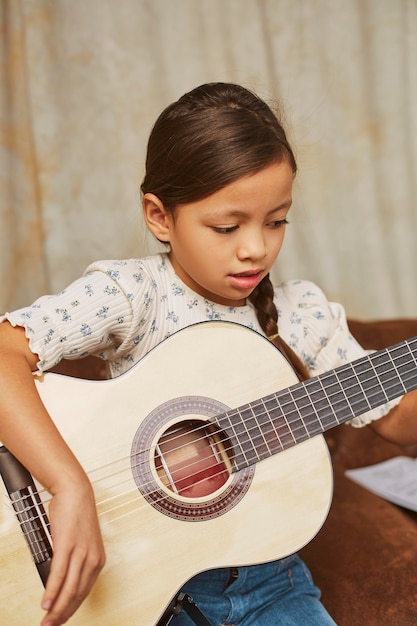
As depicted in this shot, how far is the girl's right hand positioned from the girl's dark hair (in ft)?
1.78

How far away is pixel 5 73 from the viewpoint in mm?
1962

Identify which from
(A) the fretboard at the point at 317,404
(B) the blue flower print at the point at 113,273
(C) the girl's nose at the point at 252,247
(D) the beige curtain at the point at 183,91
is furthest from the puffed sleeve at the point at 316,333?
(D) the beige curtain at the point at 183,91

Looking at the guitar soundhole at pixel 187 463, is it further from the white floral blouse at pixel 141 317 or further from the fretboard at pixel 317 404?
the white floral blouse at pixel 141 317

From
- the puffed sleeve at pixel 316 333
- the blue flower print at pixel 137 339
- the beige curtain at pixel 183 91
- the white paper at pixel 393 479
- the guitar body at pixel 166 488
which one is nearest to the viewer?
the guitar body at pixel 166 488

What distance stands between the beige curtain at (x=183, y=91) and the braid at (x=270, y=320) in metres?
0.77

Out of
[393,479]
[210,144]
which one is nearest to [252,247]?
[210,144]

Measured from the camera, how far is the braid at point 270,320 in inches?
52.0

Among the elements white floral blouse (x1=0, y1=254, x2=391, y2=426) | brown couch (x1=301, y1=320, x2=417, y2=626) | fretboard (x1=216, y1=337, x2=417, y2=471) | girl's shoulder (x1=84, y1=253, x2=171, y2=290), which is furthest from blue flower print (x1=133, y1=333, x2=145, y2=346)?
brown couch (x1=301, y1=320, x2=417, y2=626)

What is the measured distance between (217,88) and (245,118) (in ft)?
0.34

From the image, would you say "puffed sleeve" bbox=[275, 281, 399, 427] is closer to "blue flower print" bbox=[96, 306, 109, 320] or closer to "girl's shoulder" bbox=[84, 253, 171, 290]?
"girl's shoulder" bbox=[84, 253, 171, 290]

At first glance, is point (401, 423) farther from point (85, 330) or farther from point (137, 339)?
A: point (85, 330)

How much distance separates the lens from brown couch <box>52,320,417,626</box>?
1.33 metres

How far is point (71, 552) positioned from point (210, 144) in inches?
27.8

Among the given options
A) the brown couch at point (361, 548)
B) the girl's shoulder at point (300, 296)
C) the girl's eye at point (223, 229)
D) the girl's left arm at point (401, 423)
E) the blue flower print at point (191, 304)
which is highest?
the girl's eye at point (223, 229)
